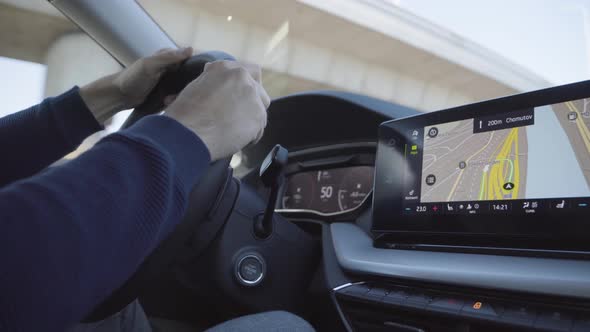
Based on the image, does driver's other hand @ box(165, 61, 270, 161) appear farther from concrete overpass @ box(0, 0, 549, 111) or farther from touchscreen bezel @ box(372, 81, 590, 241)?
concrete overpass @ box(0, 0, 549, 111)

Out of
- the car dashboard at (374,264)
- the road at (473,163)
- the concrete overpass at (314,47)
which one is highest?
the concrete overpass at (314,47)

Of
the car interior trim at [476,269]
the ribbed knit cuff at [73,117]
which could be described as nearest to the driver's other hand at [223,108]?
the ribbed knit cuff at [73,117]

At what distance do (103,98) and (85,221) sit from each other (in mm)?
719

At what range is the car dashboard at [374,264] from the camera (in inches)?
34.4

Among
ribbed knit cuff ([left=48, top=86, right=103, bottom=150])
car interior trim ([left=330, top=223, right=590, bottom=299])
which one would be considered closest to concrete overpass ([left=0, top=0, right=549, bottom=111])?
car interior trim ([left=330, top=223, right=590, bottom=299])

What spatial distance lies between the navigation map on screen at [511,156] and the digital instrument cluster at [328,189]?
0.46 meters

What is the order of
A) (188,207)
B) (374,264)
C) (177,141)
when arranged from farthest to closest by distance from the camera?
1. (374,264)
2. (188,207)
3. (177,141)

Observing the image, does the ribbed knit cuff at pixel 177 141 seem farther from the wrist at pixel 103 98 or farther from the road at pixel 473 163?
the road at pixel 473 163

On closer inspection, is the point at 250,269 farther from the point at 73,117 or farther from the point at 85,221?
the point at 85,221

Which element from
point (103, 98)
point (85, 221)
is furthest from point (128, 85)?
point (85, 221)

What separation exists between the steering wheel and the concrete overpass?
81cm

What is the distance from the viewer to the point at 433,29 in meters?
2.85

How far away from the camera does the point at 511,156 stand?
1090 millimetres

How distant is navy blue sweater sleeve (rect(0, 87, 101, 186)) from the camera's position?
1.01 meters
